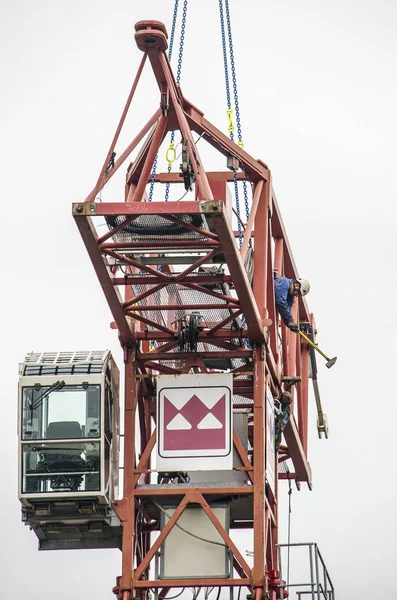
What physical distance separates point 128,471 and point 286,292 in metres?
7.02

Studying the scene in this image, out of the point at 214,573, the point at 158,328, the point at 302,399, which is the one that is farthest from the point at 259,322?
the point at 302,399

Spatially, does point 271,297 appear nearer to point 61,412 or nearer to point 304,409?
point 61,412

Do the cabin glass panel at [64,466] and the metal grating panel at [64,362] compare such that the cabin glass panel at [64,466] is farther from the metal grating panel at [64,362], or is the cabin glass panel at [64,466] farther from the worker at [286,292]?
the worker at [286,292]

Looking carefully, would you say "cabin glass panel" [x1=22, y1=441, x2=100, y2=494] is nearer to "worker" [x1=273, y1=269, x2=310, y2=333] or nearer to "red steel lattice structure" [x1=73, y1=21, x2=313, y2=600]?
"red steel lattice structure" [x1=73, y1=21, x2=313, y2=600]

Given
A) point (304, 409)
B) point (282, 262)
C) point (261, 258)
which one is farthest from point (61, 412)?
point (304, 409)

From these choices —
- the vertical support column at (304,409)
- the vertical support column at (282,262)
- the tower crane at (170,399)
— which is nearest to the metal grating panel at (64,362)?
the tower crane at (170,399)

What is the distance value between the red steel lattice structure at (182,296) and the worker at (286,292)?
1.98ft

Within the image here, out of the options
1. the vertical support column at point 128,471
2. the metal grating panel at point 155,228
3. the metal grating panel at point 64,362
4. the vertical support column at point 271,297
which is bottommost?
the vertical support column at point 128,471

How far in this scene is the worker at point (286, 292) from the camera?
6109cm

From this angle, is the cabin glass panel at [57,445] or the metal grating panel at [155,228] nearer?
the metal grating panel at [155,228]

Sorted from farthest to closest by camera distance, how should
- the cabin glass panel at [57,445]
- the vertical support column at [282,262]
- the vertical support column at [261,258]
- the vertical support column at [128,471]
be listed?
1. the vertical support column at [282,262]
2. the vertical support column at [261,258]
3. the vertical support column at [128,471]
4. the cabin glass panel at [57,445]

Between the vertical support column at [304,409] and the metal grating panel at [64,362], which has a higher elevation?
the metal grating panel at [64,362]

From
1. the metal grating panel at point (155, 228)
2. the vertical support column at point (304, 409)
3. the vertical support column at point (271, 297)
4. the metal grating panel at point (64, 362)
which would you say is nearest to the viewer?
the metal grating panel at point (155, 228)

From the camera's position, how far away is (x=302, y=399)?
2717 inches
